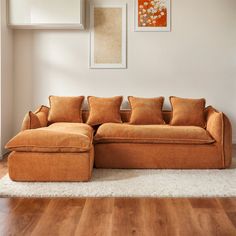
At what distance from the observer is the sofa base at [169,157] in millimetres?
3914

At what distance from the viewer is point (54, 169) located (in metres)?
3.37

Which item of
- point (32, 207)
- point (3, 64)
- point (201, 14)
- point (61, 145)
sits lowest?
point (32, 207)

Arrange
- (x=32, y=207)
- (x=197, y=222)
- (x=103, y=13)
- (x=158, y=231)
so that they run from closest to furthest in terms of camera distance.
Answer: (x=158, y=231)
(x=197, y=222)
(x=32, y=207)
(x=103, y=13)

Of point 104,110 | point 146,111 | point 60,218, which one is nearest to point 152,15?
point 146,111

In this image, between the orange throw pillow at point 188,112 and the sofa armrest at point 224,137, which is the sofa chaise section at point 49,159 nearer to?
the sofa armrest at point 224,137

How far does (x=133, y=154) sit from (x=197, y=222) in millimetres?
1561

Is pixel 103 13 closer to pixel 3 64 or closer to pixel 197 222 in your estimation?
pixel 3 64

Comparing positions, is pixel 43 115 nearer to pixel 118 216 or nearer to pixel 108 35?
pixel 108 35

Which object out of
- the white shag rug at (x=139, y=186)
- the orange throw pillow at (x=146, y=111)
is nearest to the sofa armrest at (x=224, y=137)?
the white shag rug at (x=139, y=186)

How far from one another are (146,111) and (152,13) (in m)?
1.45

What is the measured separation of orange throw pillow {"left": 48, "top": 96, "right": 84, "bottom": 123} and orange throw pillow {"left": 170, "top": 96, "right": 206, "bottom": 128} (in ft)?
4.14

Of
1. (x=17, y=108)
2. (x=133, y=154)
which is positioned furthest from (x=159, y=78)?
(x=17, y=108)

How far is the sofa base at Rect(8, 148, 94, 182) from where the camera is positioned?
3359 millimetres

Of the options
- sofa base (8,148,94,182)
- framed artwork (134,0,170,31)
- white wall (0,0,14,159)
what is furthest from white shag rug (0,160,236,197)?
framed artwork (134,0,170,31)
